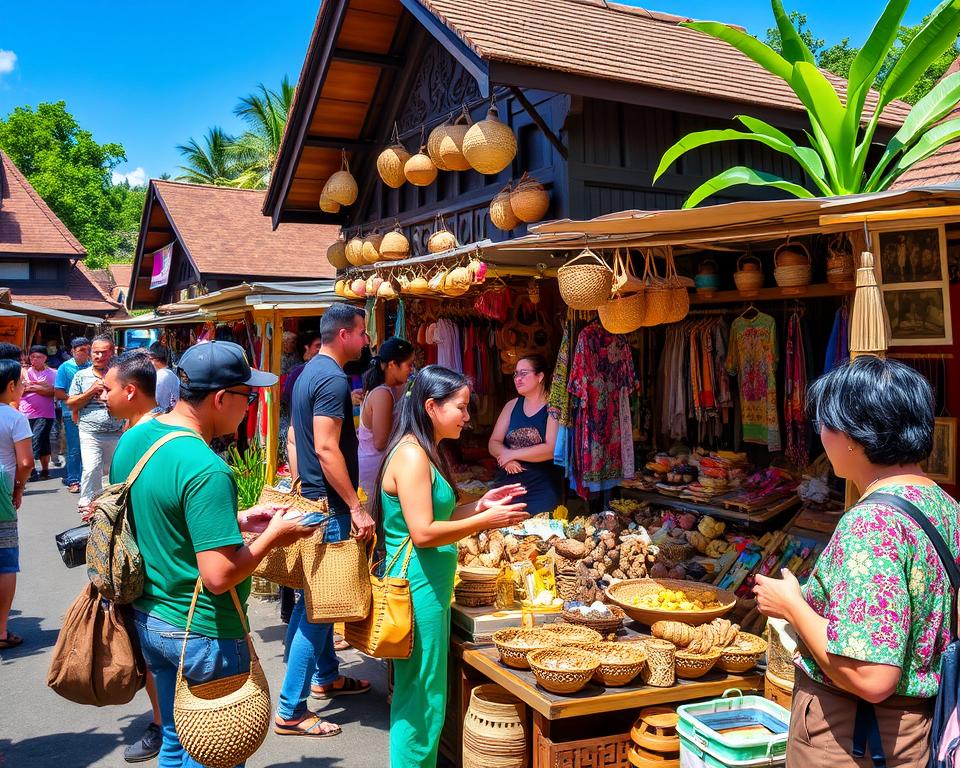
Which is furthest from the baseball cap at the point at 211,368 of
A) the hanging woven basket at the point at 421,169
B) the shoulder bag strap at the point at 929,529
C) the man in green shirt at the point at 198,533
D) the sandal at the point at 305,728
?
the hanging woven basket at the point at 421,169

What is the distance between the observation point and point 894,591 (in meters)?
1.97

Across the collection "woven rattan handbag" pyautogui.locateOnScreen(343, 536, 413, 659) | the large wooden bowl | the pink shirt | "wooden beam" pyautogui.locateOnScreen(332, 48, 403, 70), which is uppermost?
"wooden beam" pyautogui.locateOnScreen(332, 48, 403, 70)

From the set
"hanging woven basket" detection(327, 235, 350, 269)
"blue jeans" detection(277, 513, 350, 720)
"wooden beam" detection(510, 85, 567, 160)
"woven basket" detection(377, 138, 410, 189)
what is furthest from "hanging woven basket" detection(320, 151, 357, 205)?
"blue jeans" detection(277, 513, 350, 720)

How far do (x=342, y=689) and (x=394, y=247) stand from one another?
202 inches

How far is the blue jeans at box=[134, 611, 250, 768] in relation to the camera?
8.87 ft

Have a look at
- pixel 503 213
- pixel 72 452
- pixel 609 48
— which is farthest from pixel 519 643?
pixel 72 452

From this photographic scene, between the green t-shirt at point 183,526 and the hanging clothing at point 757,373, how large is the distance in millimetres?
5007

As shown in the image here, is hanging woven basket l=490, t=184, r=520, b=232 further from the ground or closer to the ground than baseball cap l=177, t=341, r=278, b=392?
further from the ground

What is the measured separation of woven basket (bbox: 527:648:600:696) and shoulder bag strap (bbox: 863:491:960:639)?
166 centimetres

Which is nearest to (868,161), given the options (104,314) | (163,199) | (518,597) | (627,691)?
(518,597)

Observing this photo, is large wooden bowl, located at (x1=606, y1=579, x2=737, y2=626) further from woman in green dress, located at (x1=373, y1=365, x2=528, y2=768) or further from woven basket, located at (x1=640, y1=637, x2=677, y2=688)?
woman in green dress, located at (x1=373, y1=365, x2=528, y2=768)

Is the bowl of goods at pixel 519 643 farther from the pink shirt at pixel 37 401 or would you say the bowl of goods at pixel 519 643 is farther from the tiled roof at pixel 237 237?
the tiled roof at pixel 237 237

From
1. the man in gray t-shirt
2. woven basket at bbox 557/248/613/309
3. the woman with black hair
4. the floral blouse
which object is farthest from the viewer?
the man in gray t-shirt

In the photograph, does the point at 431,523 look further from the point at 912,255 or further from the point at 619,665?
the point at 912,255
